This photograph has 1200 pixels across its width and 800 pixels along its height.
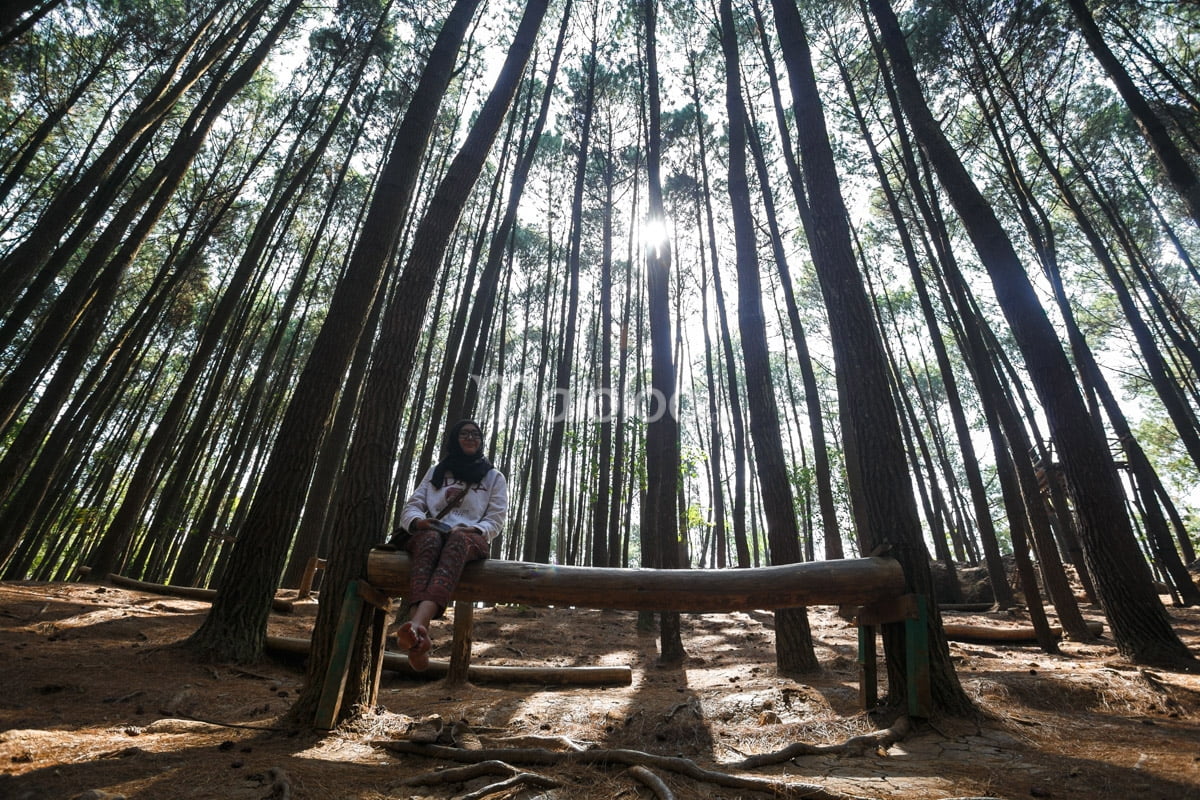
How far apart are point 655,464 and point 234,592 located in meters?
5.17

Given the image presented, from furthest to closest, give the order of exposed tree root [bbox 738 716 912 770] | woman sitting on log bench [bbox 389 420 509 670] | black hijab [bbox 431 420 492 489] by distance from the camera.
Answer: black hijab [bbox 431 420 492 489] < woman sitting on log bench [bbox 389 420 509 670] < exposed tree root [bbox 738 716 912 770]

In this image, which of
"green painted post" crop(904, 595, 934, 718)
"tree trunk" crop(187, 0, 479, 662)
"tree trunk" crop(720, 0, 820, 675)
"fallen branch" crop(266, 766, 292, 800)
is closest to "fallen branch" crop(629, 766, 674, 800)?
"fallen branch" crop(266, 766, 292, 800)

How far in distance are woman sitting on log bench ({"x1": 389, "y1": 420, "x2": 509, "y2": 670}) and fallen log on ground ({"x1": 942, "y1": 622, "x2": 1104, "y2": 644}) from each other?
6.67m

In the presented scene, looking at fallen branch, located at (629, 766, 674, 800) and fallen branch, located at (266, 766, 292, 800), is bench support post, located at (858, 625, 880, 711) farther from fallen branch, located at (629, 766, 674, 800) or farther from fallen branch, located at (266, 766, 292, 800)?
fallen branch, located at (266, 766, 292, 800)

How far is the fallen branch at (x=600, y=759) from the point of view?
2.21 metres

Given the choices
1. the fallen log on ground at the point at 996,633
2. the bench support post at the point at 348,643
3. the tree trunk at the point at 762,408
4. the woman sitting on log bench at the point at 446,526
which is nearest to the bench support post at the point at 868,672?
the tree trunk at the point at 762,408

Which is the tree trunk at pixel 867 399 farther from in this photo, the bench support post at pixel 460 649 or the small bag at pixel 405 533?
the bench support post at pixel 460 649

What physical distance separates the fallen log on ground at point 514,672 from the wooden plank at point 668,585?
214 cm

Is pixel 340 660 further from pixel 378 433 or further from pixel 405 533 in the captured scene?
pixel 378 433

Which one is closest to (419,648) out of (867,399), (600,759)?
(600,759)

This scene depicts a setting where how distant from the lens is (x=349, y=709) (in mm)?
3314

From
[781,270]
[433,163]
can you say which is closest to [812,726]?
[781,270]

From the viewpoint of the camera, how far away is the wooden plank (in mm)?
3396

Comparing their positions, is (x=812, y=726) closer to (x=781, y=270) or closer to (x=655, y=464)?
(x=655, y=464)
